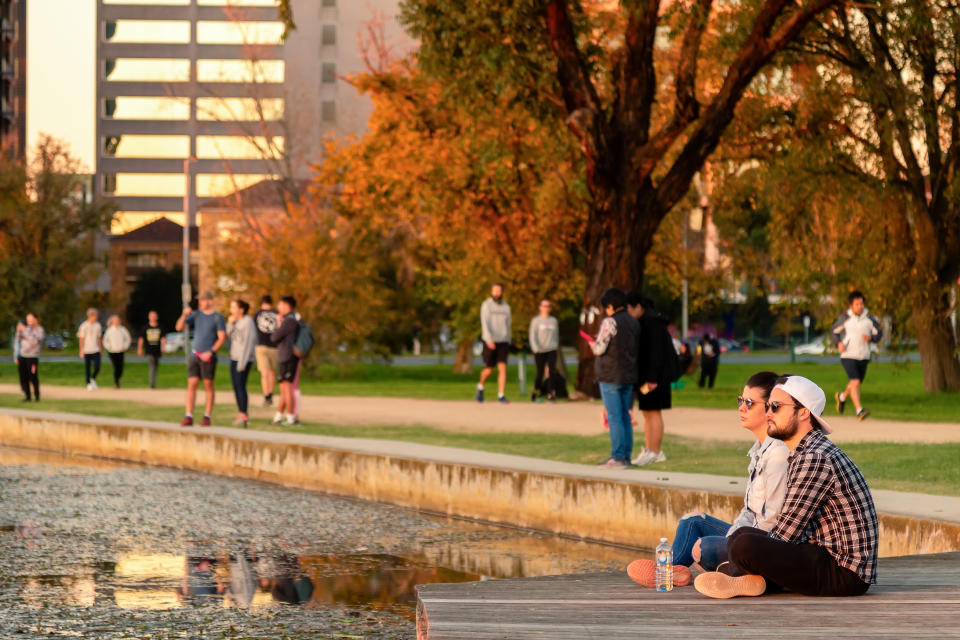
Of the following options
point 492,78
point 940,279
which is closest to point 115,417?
point 492,78

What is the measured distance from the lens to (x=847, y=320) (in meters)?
21.1

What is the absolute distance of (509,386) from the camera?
1369 inches

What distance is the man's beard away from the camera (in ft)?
21.1

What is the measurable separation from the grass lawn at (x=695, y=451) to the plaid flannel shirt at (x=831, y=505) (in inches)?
211

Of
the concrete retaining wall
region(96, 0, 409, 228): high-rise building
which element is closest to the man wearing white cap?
the concrete retaining wall

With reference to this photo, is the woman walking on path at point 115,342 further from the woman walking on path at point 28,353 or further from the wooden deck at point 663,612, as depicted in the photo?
the wooden deck at point 663,612

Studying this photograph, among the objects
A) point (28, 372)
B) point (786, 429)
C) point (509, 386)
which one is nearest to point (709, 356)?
point (509, 386)

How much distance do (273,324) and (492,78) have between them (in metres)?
5.84

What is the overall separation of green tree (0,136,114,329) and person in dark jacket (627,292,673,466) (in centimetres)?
3898

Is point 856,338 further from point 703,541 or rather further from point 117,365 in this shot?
point 117,365

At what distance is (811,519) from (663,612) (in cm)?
83

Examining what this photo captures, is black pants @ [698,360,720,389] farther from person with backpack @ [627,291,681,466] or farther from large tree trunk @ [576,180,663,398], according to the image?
person with backpack @ [627,291,681,466]

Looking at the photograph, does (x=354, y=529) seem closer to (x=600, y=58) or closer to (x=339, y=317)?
(x=600, y=58)

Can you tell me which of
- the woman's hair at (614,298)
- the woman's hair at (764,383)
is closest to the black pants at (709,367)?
the woman's hair at (614,298)
